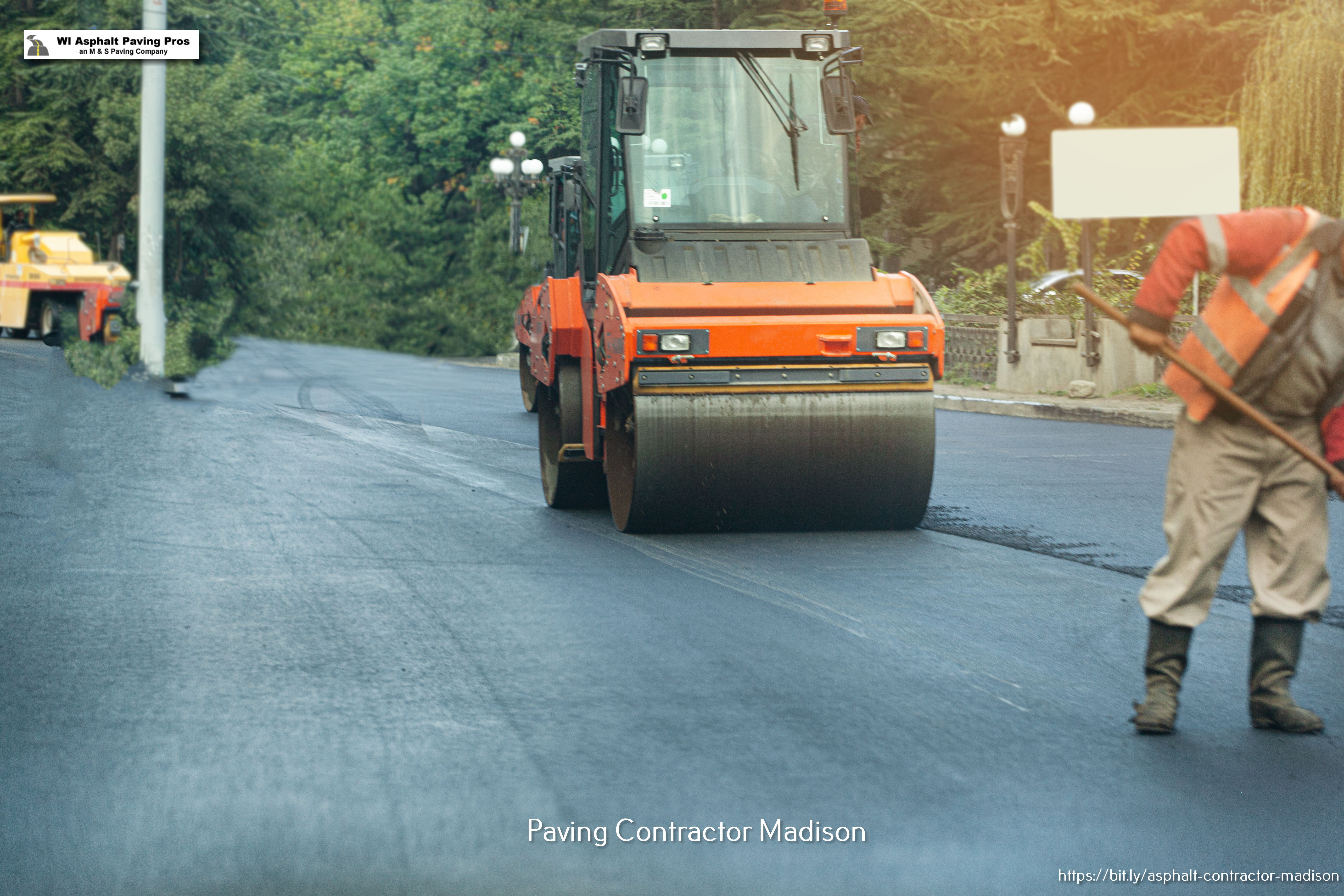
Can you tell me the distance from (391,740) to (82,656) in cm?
185

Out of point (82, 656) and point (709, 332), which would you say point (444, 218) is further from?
point (82, 656)

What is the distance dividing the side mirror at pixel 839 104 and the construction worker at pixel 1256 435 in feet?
18.3

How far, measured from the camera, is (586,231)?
456 inches

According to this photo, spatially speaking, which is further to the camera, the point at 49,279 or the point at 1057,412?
the point at 49,279

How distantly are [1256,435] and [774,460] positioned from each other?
4560 mm

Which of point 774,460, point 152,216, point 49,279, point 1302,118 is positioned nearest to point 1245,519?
point 774,460

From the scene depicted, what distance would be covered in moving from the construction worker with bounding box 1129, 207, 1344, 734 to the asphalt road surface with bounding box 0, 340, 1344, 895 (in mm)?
277

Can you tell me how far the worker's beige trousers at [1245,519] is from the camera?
541 cm

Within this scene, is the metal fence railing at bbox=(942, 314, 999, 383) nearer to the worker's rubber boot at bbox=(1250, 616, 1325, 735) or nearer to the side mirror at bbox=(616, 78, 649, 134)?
the side mirror at bbox=(616, 78, 649, 134)

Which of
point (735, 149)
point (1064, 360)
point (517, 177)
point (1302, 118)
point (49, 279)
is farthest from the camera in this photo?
point (517, 177)

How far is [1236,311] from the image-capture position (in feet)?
17.8

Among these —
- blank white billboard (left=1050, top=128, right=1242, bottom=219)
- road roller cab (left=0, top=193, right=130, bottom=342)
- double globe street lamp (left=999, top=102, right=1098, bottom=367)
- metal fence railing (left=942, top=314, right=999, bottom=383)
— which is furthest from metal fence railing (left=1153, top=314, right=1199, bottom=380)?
road roller cab (left=0, top=193, right=130, bottom=342)

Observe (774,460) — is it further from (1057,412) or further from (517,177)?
(517,177)

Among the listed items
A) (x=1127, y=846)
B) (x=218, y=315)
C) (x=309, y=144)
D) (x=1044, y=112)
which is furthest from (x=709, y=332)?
(x=309, y=144)
